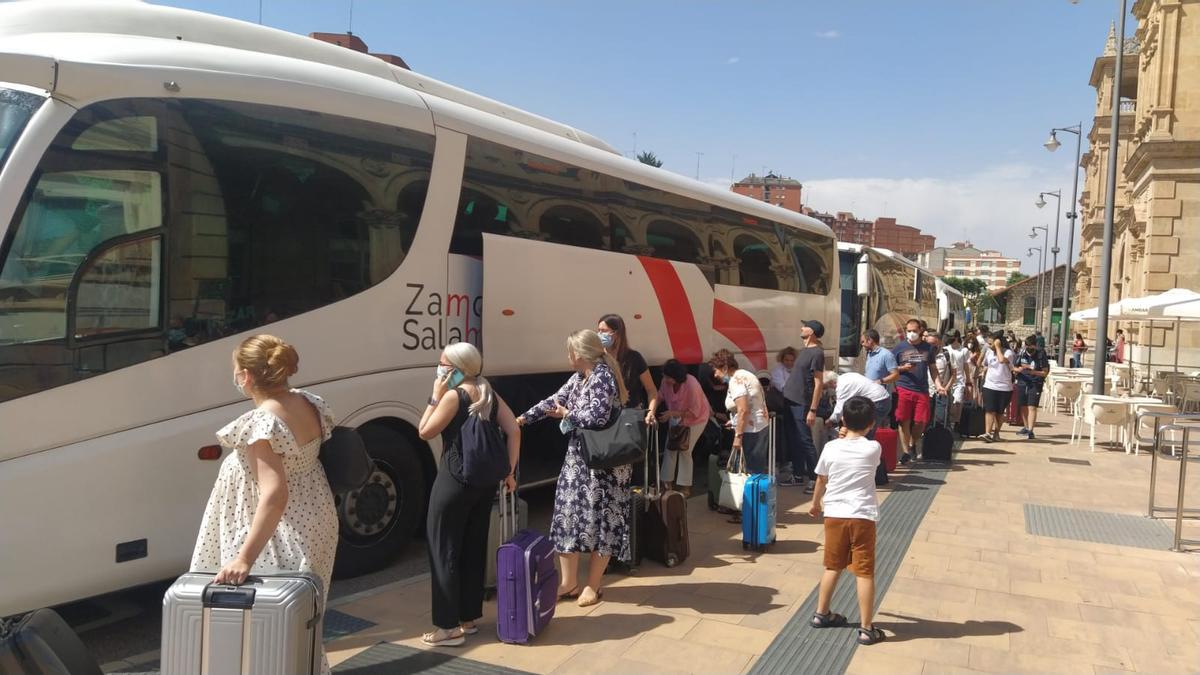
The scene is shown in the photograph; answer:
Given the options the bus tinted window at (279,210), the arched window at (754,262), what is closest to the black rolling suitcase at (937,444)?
the arched window at (754,262)

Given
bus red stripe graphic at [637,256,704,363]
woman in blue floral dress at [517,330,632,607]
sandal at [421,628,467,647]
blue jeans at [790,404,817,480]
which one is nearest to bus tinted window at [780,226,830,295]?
bus red stripe graphic at [637,256,704,363]

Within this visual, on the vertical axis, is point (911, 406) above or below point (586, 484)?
above

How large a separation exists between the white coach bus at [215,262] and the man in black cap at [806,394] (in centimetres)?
270

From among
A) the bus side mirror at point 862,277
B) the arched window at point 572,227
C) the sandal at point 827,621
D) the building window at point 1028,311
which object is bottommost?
the sandal at point 827,621

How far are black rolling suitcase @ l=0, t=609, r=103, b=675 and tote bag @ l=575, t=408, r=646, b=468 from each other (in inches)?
115

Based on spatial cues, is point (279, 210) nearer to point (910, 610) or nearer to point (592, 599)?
point (592, 599)

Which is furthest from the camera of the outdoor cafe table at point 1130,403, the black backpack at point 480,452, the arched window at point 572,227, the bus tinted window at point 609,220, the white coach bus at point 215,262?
the outdoor cafe table at point 1130,403

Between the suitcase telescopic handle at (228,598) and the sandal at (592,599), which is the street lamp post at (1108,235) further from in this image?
the suitcase telescopic handle at (228,598)

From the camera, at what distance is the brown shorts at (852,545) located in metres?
4.97

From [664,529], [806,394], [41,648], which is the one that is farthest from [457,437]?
[806,394]

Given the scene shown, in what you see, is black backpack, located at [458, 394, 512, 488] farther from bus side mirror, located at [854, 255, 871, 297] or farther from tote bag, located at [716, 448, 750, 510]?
bus side mirror, located at [854, 255, 871, 297]

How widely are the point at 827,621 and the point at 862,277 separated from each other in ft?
47.7

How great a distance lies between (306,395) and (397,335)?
261 centimetres

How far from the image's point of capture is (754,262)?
12.0 m
